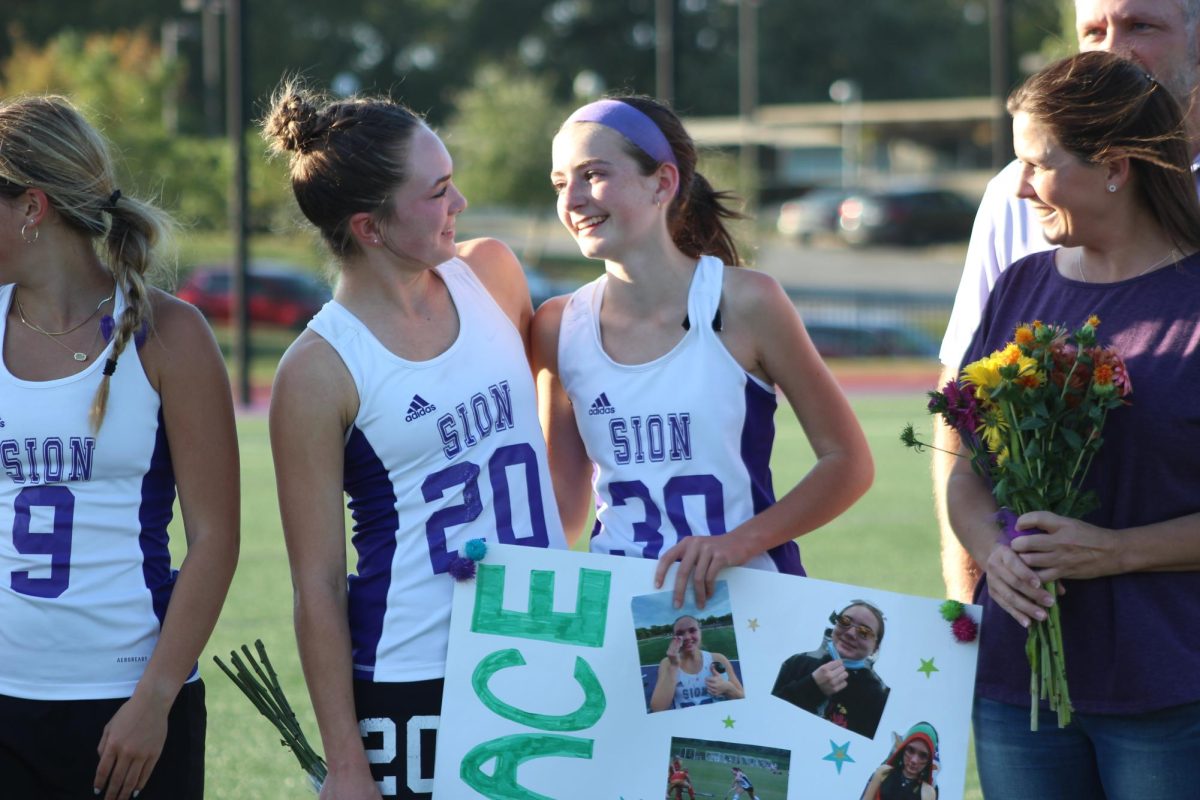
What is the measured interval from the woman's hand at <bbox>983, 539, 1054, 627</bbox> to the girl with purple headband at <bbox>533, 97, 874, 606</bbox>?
54cm

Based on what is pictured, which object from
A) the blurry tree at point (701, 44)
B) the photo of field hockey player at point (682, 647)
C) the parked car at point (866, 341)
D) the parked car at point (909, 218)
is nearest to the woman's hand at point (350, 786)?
the photo of field hockey player at point (682, 647)

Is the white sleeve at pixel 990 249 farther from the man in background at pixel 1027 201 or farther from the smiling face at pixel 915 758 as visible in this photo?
the smiling face at pixel 915 758

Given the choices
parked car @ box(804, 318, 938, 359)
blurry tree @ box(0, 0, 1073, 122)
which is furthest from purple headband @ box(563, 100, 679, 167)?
blurry tree @ box(0, 0, 1073, 122)

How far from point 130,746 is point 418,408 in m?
0.87

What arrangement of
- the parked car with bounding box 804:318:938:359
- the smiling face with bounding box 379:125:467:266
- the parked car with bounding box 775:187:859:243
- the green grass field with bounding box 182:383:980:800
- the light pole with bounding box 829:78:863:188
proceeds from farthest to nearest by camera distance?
1. the light pole with bounding box 829:78:863:188
2. the parked car with bounding box 775:187:859:243
3. the parked car with bounding box 804:318:938:359
4. the green grass field with bounding box 182:383:980:800
5. the smiling face with bounding box 379:125:467:266

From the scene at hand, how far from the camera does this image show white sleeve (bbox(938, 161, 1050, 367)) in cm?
321

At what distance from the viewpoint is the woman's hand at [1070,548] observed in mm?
2547

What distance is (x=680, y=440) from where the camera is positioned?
3107 millimetres

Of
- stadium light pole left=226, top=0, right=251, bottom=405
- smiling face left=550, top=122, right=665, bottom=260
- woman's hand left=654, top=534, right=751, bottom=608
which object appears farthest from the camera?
stadium light pole left=226, top=0, right=251, bottom=405

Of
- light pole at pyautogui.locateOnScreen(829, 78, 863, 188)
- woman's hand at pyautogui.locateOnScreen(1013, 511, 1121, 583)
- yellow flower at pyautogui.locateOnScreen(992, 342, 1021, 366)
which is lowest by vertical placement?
woman's hand at pyautogui.locateOnScreen(1013, 511, 1121, 583)

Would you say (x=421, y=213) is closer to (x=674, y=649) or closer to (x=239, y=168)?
(x=674, y=649)

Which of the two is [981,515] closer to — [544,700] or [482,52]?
[544,700]

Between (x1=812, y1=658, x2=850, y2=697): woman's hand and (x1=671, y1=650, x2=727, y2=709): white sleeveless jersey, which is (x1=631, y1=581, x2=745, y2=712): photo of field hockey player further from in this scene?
(x1=812, y1=658, x2=850, y2=697): woman's hand

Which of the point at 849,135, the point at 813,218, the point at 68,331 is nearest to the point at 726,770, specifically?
the point at 68,331
